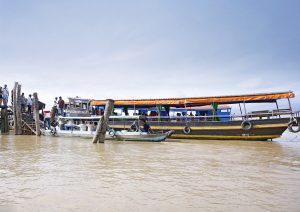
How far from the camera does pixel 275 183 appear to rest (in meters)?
5.22

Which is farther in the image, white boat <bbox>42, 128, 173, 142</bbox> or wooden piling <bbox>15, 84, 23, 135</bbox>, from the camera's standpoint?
wooden piling <bbox>15, 84, 23, 135</bbox>

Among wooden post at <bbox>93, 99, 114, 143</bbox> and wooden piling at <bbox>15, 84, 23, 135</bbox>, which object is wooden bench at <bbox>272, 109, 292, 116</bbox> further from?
wooden piling at <bbox>15, 84, 23, 135</bbox>

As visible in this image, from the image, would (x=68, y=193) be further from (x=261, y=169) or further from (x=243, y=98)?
(x=243, y=98)

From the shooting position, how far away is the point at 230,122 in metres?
17.8

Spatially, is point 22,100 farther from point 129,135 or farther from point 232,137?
point 232,137

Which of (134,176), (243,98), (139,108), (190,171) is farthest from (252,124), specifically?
(134,176)

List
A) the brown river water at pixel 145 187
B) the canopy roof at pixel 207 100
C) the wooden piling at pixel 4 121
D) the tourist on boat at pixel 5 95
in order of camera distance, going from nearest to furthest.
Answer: the brown river water at pixel 145 187, the canopy roof at pixel 207 100, the tourist on boat at pixel 5 95, the wooden piling at pixel 4 121

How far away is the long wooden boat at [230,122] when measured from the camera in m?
16.6

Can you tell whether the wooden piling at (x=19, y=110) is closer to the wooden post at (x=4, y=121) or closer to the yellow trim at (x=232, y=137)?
the wooden post at (x=4, y=121)

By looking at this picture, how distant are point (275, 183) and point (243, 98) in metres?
13.0

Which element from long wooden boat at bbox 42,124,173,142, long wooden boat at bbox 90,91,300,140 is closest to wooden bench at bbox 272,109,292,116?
long wooden boat at bbox 90,91,300,140

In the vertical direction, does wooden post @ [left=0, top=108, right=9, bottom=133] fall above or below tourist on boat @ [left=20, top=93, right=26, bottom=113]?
below

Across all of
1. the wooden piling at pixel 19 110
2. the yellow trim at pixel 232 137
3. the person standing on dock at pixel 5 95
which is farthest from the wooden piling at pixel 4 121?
the yellow trim at pixel 232 137

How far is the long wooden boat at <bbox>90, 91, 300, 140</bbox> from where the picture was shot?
654 inches
